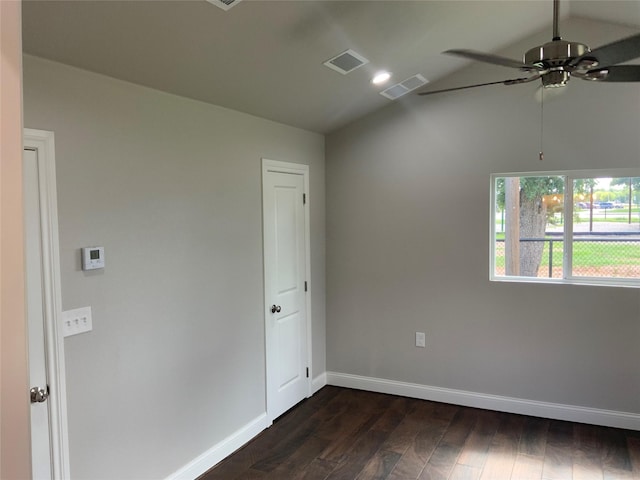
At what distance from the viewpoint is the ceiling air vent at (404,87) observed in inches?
146

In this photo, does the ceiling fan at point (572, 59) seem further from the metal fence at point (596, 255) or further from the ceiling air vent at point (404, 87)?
the metal fence at point (596, 255)

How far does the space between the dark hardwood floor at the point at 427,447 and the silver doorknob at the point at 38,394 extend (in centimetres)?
128

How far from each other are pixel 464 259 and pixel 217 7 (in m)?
2.82

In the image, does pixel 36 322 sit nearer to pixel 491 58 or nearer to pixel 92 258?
pixel 92 258

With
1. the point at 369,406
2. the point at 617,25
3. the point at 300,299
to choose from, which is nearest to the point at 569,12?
the point at 617,25

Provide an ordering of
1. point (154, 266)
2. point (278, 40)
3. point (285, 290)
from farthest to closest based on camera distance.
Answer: point (285, 290) → point (154, 266) → point (278, 40)

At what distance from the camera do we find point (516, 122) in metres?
3.76

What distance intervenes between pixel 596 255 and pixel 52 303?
12.4 ft

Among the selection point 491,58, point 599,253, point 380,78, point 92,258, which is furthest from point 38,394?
point 599,253

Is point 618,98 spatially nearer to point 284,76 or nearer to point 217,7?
point 284,76

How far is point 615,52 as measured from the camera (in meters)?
1.83

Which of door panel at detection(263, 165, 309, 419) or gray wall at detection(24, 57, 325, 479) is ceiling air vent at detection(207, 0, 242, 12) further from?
door panel at detection(263, 165, 309, 419)

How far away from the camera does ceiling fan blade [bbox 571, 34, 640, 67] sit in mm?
1756

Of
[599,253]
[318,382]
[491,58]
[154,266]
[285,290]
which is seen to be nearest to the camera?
[491,58]
